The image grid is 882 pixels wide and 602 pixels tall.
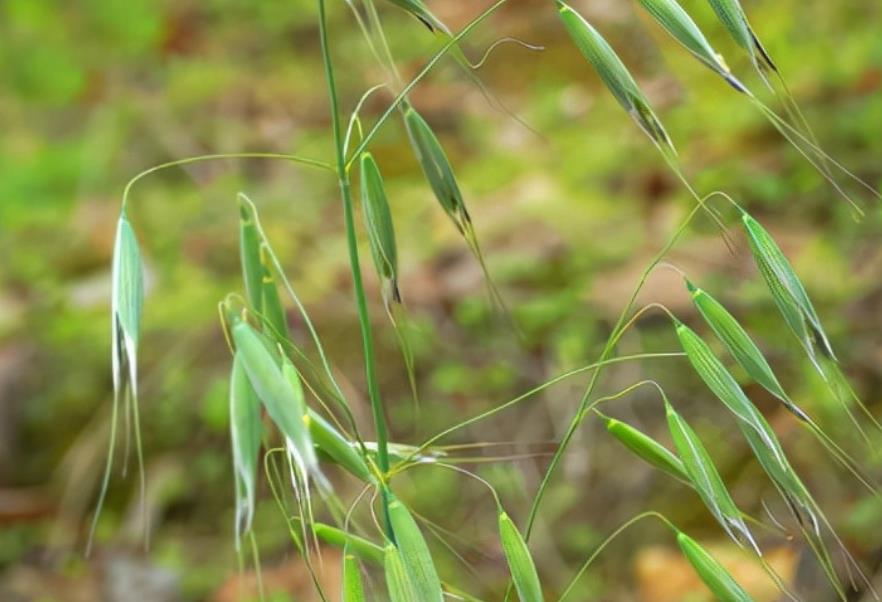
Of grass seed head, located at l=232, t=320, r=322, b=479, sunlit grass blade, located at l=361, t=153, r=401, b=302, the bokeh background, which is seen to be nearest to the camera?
grass seed head, located at l=232, t=320, r=322, b=479

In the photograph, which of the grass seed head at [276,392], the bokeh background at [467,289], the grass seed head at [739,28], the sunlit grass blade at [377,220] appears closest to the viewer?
the grass seed head at [276,392]

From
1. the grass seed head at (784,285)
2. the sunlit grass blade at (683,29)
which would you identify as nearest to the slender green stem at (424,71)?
the sunlit grass blade at (683,29)

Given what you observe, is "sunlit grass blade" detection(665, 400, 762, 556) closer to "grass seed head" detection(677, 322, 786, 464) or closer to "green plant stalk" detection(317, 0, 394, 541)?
"grass seed head" detection(677, 322, 786, 464)

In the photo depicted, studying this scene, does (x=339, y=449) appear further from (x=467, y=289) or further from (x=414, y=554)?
(x=467, y=289)

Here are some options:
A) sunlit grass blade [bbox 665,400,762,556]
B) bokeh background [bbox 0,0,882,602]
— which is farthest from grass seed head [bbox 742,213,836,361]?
bokeh background [bbox 0,0,882,602]

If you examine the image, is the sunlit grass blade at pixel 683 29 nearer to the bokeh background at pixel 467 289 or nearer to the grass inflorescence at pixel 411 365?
the grass inflorescence at pixel 411 365

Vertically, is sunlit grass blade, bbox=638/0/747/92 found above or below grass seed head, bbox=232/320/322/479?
above
